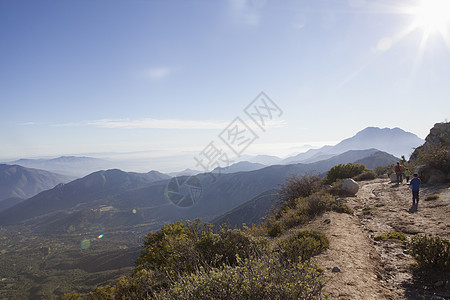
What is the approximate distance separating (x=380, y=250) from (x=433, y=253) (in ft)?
7.21

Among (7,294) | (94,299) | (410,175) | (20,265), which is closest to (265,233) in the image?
(94,299)

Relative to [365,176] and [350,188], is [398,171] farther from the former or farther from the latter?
[365,176]

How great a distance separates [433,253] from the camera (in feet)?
17.1

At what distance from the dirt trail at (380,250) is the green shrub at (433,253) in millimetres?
304

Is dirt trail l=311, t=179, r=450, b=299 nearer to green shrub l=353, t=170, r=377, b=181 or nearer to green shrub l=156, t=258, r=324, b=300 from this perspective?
green shrub l=156, t=258, r=324, b=300

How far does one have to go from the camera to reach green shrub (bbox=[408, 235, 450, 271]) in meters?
5.05

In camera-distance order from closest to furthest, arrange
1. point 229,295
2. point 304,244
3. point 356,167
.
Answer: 1. point 229,295
2. point 304,244
3. point 356,167

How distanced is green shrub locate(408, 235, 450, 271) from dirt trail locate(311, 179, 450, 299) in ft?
1.00

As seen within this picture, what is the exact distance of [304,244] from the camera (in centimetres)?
709

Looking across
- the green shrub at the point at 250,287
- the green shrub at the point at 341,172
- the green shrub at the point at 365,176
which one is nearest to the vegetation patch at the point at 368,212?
the green shrub at the point at 250,287

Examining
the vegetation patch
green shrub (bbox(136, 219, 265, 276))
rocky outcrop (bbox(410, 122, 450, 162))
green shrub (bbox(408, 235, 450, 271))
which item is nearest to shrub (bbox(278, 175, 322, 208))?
the vegetation patch

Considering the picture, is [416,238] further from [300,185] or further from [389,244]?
[300,185]

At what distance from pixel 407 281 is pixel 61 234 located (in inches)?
10188

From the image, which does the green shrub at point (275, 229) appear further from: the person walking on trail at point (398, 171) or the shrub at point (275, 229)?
the person walking on trail at point (398, 171)
